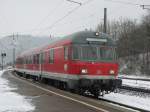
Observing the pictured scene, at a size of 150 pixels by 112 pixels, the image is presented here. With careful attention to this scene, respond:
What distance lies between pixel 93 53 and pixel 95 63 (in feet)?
1.83

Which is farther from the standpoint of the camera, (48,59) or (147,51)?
(147,51)

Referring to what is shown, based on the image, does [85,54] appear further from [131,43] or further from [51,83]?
[131,43]

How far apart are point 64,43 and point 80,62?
2137 millimetres

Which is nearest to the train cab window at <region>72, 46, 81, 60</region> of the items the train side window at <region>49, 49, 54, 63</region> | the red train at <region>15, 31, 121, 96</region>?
the red train at <region>15, 31, 121, 96</region>

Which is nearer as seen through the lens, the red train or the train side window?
the red train

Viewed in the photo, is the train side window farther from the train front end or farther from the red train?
the train front end

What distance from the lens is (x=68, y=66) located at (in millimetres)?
19125

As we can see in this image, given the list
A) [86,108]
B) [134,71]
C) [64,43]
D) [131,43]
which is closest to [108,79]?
[64,43]

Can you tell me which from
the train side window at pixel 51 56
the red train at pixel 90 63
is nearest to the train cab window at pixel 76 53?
the red train at pixel 90 63

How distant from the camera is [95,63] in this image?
1886 centimetres

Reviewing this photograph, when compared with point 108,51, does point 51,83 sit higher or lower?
lower

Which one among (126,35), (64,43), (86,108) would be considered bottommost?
(86,108)

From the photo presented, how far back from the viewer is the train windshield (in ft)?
61.4

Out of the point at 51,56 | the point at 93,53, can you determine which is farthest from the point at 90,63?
the point at 51,56
